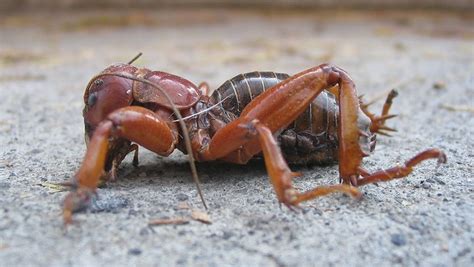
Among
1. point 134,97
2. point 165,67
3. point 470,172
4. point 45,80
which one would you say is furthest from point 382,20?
point 134,97

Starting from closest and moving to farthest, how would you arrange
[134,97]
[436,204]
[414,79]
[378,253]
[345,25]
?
[378,253] → [436,204] → [134,97] → [414,79] → [345,25]

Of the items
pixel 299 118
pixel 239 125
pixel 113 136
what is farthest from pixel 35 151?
pixel 299 118

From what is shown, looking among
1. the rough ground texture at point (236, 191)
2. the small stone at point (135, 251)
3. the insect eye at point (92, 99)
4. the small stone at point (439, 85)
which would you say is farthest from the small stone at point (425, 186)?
the small stone at point (439, 85)

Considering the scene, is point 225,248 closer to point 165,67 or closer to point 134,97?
point 134,97

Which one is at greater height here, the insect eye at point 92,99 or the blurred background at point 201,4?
the blurred background at point 201,4

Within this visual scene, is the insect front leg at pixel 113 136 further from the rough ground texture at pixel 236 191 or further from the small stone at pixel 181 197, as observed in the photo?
the small stone at pixel 181 197

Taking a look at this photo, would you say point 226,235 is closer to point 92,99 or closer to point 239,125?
point 239,125

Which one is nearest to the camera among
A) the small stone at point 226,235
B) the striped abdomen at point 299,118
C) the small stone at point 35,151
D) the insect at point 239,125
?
the small stone at point 226,235

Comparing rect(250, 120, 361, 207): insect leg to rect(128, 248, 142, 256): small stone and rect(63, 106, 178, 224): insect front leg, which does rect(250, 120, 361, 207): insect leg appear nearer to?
rect(63, 106, 178, 224): insect front leg
